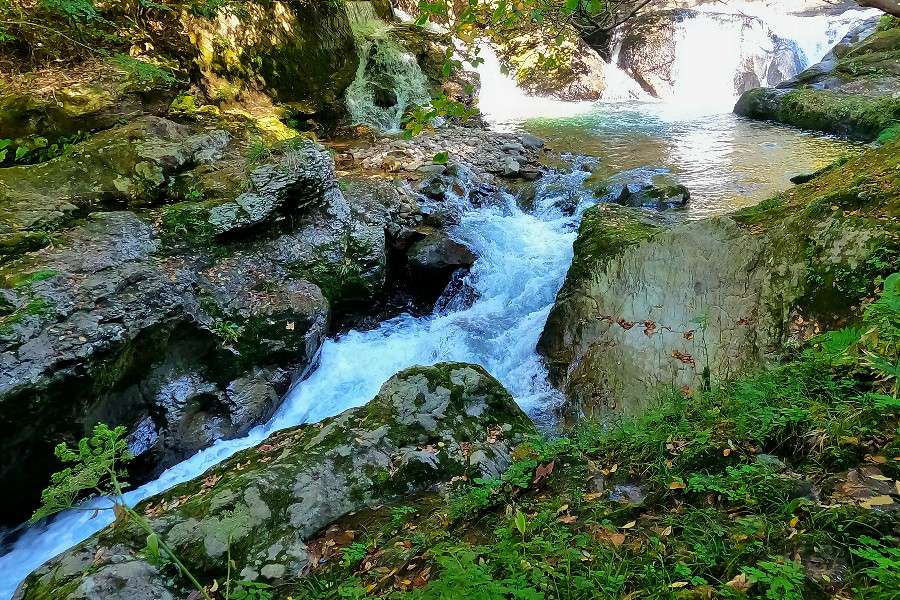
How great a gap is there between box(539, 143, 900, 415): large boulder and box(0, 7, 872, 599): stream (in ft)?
2.56

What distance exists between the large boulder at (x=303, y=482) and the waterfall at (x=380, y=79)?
35.2ft

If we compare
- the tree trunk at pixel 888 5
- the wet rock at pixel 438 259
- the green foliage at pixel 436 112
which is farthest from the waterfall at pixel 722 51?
the green foliage at pixel 436 112

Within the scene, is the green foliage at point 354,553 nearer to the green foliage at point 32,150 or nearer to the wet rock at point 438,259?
the wet rock at point 438,259

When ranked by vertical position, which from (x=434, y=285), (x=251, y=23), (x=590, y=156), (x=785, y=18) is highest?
(x=785, y=18)

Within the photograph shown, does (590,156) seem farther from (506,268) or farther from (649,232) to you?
(649,232)

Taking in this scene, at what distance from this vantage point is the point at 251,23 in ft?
31.1

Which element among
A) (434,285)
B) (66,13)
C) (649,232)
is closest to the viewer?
(649,232)

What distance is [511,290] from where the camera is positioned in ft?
25.8

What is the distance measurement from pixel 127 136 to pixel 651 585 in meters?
7.42

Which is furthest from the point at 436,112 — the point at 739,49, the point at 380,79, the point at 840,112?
the point at 739,49

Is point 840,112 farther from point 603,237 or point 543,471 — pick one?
point 543,471

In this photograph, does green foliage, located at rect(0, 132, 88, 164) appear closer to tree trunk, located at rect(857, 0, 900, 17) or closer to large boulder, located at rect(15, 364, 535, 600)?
large boulder, located at rect(15, 364, 535, 600)

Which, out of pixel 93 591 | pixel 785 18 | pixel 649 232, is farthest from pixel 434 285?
pixel 785 18

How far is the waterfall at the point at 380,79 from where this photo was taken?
1325 centimetres
